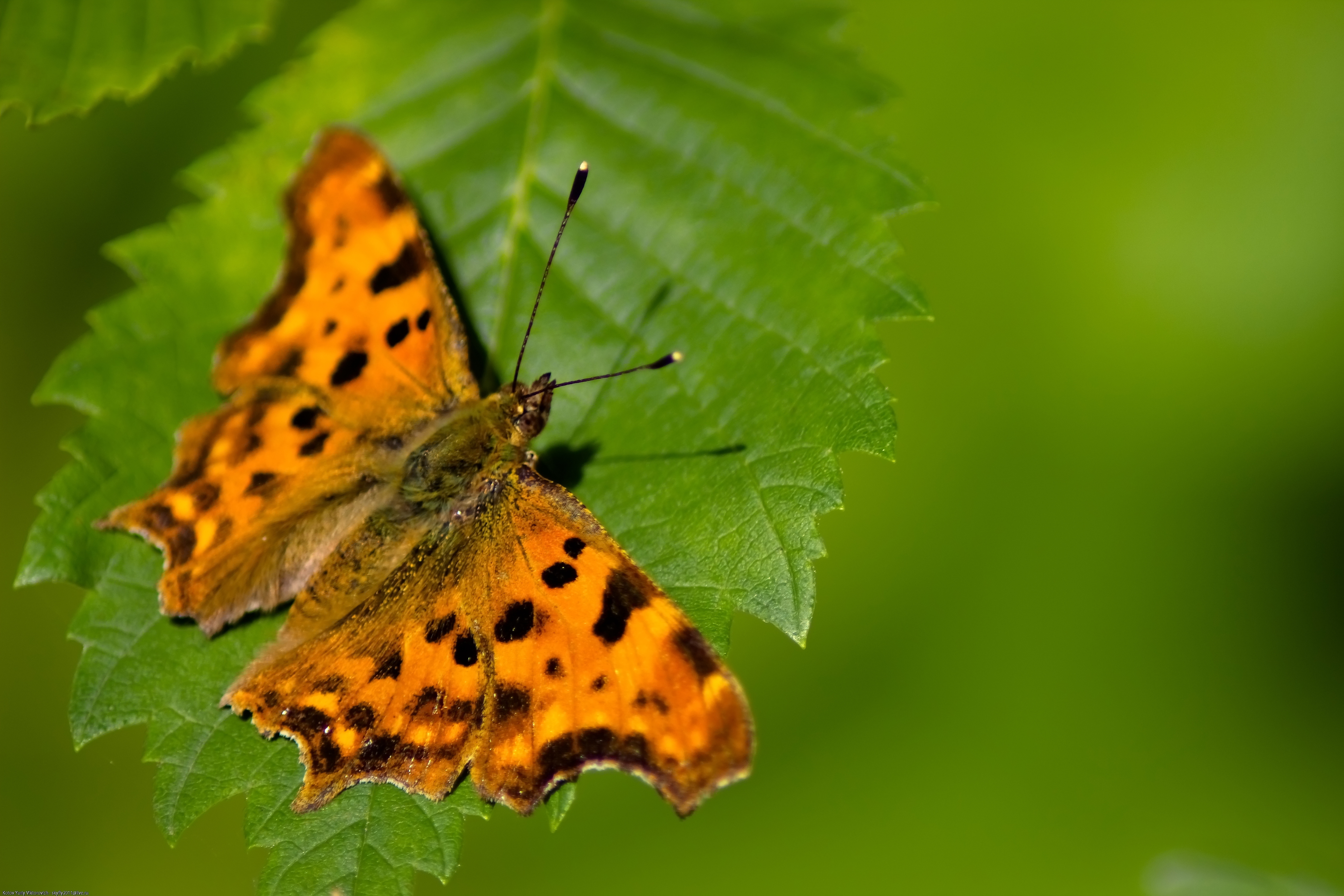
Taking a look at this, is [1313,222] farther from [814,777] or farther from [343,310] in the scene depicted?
[343,310]

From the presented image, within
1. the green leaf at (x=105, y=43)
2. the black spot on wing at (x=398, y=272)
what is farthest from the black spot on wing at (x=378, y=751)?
the green leaf at (x=105, y=43)

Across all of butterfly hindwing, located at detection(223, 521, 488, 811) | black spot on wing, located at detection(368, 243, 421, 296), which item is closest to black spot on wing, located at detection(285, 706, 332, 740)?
butterfly hindwing, located at detection(223, 521, 488, 811)

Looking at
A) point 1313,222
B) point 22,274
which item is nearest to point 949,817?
point 1313,222

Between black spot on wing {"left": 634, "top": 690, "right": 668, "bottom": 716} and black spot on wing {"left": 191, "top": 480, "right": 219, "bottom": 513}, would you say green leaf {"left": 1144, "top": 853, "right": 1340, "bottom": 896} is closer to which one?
black spot on wing {"left": 634, "top": 690, "right": 668, "bottom": 716}

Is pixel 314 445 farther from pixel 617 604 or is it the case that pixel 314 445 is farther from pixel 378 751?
pixel 617 604

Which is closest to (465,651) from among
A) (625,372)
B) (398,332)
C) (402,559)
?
(402,559)

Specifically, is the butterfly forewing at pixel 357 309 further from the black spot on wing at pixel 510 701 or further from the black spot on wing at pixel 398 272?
the black spot on wing at pixel 510 701
